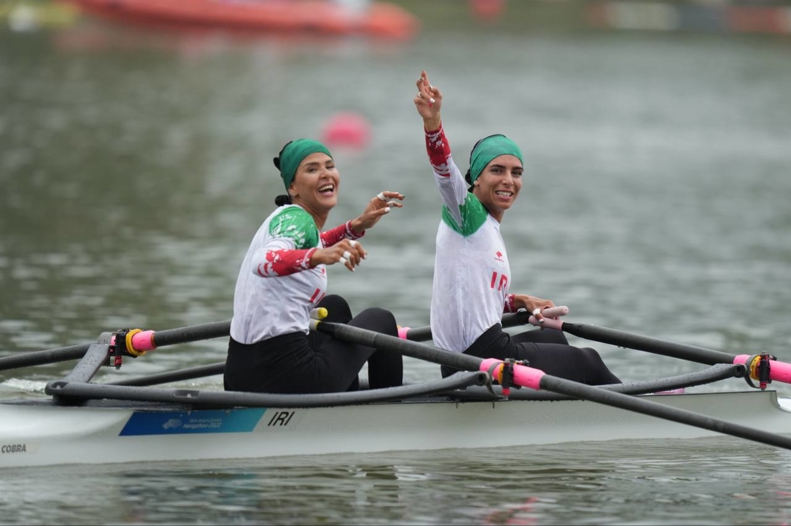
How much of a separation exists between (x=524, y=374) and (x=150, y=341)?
240cm

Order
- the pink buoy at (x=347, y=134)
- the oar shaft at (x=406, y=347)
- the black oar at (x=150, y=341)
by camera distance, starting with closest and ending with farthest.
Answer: the oar shaft at (x=406, y=347), the black oar at (x=150, y=341), the pink buoy at (x=347, y=134)

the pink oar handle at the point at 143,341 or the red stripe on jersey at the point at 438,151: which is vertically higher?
the red stripe on jersey at the point at 438,151

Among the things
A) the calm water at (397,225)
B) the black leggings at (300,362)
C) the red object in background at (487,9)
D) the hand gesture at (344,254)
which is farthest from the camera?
the red object in background at (487,9)

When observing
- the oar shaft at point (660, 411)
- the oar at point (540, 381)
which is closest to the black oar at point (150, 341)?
the oar at point (540, 381)

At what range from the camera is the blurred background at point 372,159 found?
1468 cm

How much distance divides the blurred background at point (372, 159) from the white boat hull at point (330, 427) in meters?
2.38

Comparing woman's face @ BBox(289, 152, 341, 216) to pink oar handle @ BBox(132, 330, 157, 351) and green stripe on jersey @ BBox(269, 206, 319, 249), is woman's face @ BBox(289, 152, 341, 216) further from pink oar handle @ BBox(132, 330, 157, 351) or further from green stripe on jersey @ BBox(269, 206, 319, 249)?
pink oar handle @ BBox(132, 330, 157, 351)

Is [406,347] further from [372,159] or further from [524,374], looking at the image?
[372,159]

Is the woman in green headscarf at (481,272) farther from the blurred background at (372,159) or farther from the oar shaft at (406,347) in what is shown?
the blurred background at (372,159)

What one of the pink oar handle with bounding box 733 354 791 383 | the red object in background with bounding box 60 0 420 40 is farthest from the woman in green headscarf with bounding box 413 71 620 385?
the red object in background with bounding box 60 0 420 40

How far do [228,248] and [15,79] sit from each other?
23.2 meters

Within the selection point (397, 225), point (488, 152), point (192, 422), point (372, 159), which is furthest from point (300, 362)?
point (372, 159)

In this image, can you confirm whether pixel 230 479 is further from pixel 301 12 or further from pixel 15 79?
pixel 301 12

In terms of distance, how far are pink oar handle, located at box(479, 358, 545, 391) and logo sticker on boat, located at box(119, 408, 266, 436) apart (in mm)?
1363
